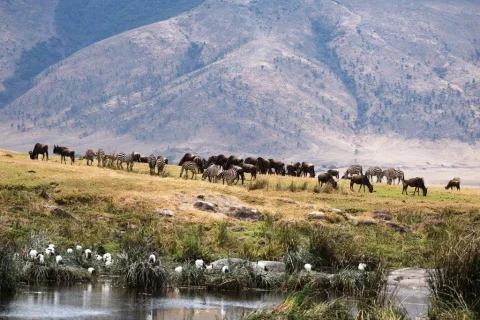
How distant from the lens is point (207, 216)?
147 feet

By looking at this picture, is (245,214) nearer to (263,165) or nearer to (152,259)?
(152,259)

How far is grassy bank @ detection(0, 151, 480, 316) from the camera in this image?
35.0 metres

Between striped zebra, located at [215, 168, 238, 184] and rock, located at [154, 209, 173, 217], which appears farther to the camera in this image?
striped zebra, located at [215, 168, 238, 184]

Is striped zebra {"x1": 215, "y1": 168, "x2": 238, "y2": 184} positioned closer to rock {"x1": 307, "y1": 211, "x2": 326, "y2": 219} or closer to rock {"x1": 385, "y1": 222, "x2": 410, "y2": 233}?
rock {"x1": 307, "y1": 211, "x2": 326, "y2": 219}

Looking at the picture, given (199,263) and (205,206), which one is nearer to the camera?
(199,263)

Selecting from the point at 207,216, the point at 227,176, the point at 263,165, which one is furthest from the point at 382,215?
the point at 263,165

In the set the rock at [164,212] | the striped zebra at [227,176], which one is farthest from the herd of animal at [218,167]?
the rock at [164,212]

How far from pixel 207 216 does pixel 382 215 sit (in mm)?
9607

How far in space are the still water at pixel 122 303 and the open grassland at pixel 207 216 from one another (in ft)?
12.7

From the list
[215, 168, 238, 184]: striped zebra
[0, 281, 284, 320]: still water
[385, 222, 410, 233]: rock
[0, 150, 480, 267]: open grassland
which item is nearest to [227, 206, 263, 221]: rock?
[0, 150, 480, 267]: open grassland

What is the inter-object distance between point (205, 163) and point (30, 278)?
4500 centimetres

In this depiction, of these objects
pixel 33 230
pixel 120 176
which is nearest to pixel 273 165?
pixel 120 176

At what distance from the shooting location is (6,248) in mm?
28656

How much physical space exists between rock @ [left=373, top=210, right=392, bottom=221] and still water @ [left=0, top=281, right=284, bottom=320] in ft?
61.8
